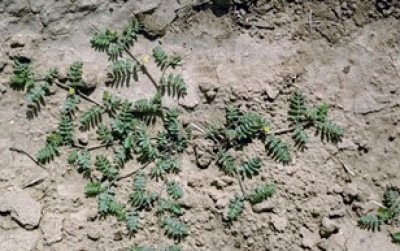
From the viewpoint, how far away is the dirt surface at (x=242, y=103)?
4.06m

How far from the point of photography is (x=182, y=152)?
13.7 ft

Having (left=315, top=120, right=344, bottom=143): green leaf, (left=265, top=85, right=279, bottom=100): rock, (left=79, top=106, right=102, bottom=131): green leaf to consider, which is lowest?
(left=79, top=106, right=102, bottom=131): green leaf

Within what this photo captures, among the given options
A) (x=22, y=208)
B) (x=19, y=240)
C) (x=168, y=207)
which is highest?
(x=168, y=207)

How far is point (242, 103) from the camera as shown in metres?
4.17

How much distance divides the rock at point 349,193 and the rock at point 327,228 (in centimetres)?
17

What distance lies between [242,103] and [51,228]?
139 centimetres

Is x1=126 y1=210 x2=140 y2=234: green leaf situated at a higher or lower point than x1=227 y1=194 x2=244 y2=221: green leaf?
lower

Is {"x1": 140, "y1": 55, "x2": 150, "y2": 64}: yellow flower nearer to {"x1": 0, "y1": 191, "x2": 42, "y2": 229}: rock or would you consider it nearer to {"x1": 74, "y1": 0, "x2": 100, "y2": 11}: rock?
{"x1": 74, "y1": 0, "x2": 100, "y2": 11}: rock

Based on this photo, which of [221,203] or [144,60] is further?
[144,60]

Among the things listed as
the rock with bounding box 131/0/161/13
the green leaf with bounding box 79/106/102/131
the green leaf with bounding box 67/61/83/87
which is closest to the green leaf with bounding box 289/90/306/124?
the rock with bounding box 131/0/161/13

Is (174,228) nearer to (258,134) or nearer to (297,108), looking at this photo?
(258,134)

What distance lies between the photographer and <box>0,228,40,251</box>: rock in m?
4.00

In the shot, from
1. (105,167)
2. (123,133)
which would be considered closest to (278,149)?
(123,133)

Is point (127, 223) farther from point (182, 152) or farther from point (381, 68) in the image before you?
point (381, 68)
